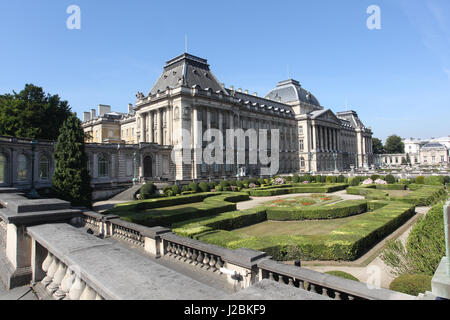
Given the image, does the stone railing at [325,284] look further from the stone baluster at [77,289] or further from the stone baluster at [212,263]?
the stone baluster at [77,289]

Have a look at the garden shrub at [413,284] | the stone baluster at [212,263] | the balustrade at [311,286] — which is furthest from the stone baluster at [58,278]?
the garden shrub at [413,284]

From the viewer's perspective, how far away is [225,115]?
48438mm

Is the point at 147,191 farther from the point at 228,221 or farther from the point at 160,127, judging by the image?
the point at 160,127

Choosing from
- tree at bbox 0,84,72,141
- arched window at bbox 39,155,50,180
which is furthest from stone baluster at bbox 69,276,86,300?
tree at bbox 0,84,72,141

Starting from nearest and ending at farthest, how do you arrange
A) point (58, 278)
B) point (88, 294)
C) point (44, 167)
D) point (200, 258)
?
1. point (88, 294)
2. point (58, 278)
3. point (200, 258)
4. point (44, 167)

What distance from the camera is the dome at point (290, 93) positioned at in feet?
238

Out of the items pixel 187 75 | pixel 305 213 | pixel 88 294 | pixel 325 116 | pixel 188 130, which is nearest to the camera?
pixel 88 294

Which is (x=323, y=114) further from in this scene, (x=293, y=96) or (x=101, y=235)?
(x=101, y=235)

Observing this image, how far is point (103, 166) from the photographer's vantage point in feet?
118

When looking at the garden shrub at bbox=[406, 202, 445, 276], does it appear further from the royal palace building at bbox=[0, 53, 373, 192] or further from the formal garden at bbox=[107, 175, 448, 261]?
the royal palace building at bbox=[0, 53, 373, 192]

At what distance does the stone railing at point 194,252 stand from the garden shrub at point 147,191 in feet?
71.4

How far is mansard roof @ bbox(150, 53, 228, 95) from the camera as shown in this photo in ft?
146

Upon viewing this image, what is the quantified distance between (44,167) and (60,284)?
3109 cm

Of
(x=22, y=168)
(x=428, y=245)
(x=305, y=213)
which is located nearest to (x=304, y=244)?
(x=428, y=245)
